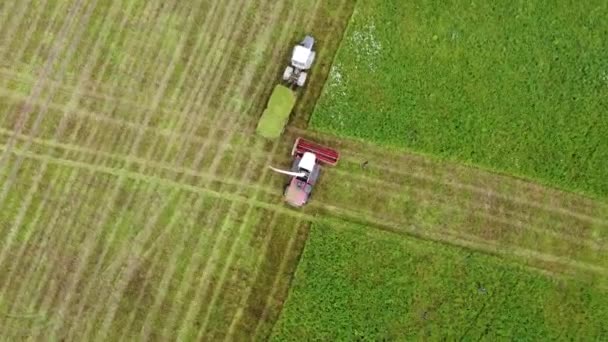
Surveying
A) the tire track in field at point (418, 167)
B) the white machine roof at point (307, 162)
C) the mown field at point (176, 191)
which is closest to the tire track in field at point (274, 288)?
the mown field at point (176, 191)

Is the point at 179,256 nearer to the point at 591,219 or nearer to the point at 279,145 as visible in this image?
the point at 279,145

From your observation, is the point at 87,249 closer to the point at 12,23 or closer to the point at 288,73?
the point at 12,23

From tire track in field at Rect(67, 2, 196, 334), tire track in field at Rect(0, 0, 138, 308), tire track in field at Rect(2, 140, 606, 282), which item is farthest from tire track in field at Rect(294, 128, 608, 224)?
tire track in field at Rect(0, 0, 138, 308)

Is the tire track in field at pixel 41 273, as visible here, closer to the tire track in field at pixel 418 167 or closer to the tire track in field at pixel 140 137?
the tire track in field at pixel 140 137

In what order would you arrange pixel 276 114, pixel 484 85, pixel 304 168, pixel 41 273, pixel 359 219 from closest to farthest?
1. pixel 41 273
2. pixel 304 168
3. pixel 359 219
4. pixel 276 114
5. pixel 484 85

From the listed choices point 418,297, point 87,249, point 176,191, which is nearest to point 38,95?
point 87,249
